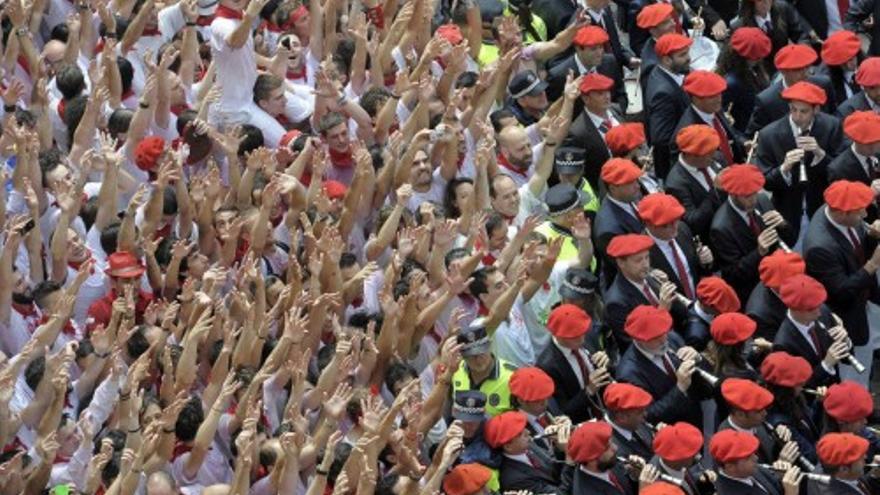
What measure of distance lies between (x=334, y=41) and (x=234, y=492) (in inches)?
182

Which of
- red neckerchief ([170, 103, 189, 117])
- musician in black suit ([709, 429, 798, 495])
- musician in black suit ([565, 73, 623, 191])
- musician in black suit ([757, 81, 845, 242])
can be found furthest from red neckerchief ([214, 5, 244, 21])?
musician in black suit ([709, 429, 798, 495])

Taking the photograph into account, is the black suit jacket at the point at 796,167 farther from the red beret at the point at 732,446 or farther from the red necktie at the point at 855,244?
the red beret at the point at 732,446

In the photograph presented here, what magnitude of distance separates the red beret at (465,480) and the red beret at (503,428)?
1.16 feet

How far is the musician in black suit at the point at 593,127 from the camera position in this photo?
A: 15773mm

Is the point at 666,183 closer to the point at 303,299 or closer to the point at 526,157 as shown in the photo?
the point at 526,157

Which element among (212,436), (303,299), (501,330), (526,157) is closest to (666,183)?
(526,157)

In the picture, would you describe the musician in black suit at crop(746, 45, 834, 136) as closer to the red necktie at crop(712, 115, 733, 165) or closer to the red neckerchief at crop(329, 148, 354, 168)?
the red necktie at crop(712, 115, 733, 165)

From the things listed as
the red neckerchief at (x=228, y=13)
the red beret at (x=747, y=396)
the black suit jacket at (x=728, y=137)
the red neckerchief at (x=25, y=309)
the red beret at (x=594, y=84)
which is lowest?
the black suit jacket at (x=728, y=137)

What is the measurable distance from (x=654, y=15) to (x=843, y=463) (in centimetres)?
453

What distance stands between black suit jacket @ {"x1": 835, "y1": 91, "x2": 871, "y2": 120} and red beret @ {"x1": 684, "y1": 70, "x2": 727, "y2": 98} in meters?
0.93

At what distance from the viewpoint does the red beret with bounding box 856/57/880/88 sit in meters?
15.9

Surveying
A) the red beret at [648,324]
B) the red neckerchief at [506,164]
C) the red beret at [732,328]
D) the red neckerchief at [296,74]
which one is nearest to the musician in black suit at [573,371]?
the red beret at [648,324]

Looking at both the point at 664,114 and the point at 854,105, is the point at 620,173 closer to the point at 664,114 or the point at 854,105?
the point at 664,114

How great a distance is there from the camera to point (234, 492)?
12000mm
